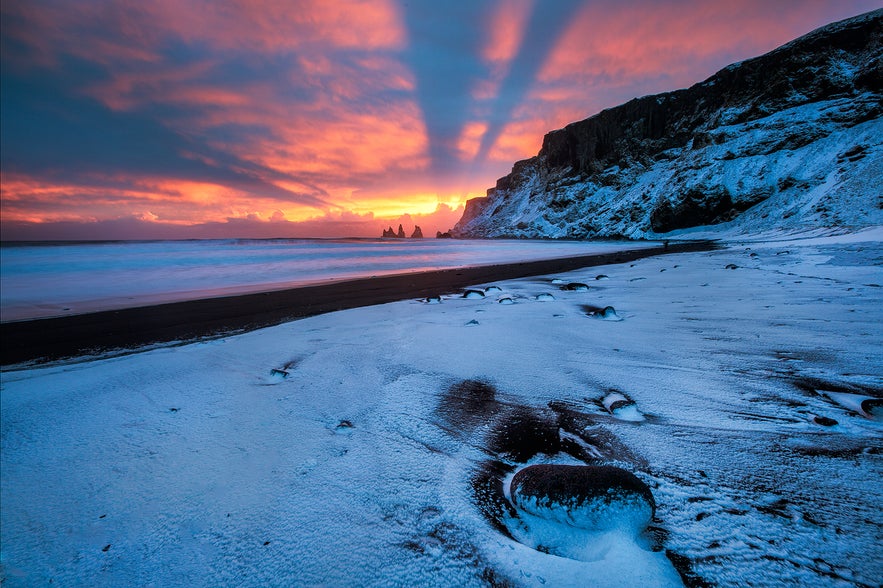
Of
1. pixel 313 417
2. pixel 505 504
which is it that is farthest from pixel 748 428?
pixel 313 417

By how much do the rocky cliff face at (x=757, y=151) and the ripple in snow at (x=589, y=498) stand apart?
990 inches

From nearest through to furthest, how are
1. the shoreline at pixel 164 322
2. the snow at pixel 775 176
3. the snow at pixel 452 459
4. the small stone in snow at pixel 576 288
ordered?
the snow at pixel 452 459 → the shoreline at pixel 164 322 → the small stone in snow at pixel 576 288 → the snow at pixel 775 176

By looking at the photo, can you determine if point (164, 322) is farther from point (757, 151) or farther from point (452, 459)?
point (757, 151)

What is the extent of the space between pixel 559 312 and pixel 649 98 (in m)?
83.1

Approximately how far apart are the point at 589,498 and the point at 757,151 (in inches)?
2057

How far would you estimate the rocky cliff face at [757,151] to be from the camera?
2639 centimetres

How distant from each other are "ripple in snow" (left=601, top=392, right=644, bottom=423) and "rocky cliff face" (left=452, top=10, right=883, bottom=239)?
24.4 meters

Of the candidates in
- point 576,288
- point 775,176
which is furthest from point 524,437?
point 775,176

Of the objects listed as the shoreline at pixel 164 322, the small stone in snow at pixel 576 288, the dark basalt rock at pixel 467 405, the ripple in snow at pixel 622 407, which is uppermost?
the shoreline at pixel 164 322

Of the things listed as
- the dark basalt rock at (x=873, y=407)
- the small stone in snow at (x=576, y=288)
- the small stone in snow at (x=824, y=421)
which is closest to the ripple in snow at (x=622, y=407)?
the small stone in snow at (x=824, y=421)

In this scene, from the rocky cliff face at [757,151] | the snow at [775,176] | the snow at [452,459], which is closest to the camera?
the snow at [452,459]

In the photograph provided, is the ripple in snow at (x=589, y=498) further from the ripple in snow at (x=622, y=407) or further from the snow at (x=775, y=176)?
the snow at (x=775, y=176)

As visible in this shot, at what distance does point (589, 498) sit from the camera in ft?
3.39

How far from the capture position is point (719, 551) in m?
0.89
